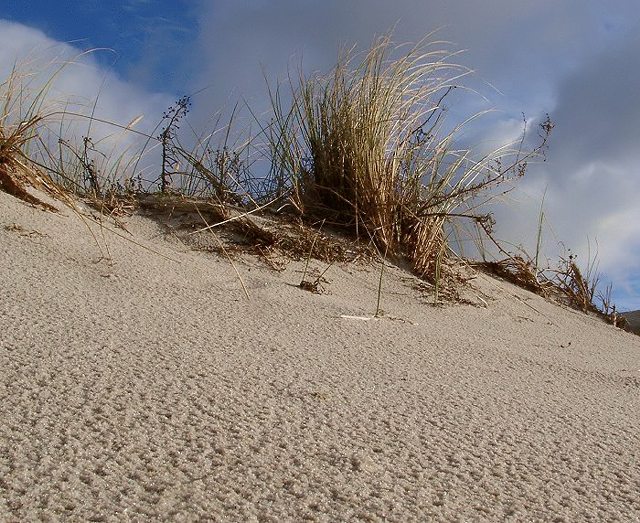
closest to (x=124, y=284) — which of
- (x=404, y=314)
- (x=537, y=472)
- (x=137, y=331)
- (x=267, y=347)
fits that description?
(x=137, y=331)

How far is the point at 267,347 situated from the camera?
1.60 metres

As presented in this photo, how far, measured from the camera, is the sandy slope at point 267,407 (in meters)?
0.90

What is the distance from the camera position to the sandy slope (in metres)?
0.90

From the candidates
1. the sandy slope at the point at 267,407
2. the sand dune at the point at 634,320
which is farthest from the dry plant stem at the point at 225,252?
the sand dune at the point at 634,320

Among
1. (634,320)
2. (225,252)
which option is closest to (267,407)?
(225,252)

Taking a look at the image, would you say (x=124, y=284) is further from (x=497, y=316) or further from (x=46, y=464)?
(x=497, y=316)

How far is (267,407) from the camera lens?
1186mm

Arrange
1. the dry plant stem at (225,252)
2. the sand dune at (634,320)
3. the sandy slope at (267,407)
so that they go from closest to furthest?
the sandy slope at (267,407) → the dry plant stem at (225,252) → the sand dune at (634,320)

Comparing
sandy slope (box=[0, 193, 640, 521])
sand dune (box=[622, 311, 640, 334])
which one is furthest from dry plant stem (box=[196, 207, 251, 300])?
sand dune (box=[622, 311, 640, 334])

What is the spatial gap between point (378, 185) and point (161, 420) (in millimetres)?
2088

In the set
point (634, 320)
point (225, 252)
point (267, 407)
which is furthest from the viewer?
point (634, 320)

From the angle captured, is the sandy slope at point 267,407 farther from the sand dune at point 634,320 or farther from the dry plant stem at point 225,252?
the sand dune at point 634,320

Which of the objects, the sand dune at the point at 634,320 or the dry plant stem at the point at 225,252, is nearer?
the dry plant stem at the point at 225,252

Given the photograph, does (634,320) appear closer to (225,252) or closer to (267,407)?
(225,252)
